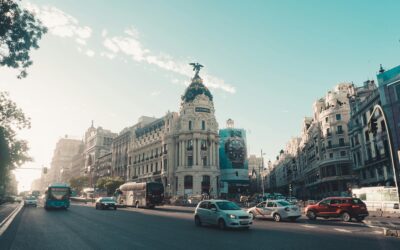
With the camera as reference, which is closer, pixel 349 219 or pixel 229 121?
pixel 349 219

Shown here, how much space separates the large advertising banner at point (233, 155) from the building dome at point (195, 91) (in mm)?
12661

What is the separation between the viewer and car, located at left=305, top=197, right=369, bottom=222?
65.3 ft

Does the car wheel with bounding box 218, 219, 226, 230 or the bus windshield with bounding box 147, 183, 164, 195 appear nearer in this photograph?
the car wheel with bounding box 218, 219, 226, 230

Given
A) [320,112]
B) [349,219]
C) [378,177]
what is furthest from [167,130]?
[349,219]

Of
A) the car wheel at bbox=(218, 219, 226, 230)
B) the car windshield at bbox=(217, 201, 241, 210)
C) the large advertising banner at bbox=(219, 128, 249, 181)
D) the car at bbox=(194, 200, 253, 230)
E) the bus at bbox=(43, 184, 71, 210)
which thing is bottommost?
the car wheel at bbox=(218, 219, 226, 230)

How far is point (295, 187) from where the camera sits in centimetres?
9944

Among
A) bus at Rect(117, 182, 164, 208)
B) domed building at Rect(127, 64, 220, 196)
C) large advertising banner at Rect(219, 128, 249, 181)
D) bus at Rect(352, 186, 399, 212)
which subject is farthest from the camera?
large advertising banner at Rect(219, 128, 249, 181)

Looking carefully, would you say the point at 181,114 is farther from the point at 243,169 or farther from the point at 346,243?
the point at 346,243

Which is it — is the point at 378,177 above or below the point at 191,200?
above

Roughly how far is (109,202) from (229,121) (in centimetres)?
5602

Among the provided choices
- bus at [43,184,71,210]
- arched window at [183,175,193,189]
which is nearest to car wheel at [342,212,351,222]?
bus at [43,184,71,210]

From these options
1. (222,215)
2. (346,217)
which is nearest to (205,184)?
(346,217)

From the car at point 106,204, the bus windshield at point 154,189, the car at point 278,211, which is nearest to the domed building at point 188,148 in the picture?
the bus windshield at point 154,189

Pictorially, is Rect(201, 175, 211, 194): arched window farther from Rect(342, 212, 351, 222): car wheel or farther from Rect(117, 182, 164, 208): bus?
Rect(342, 212, 351, 222): car wheel
